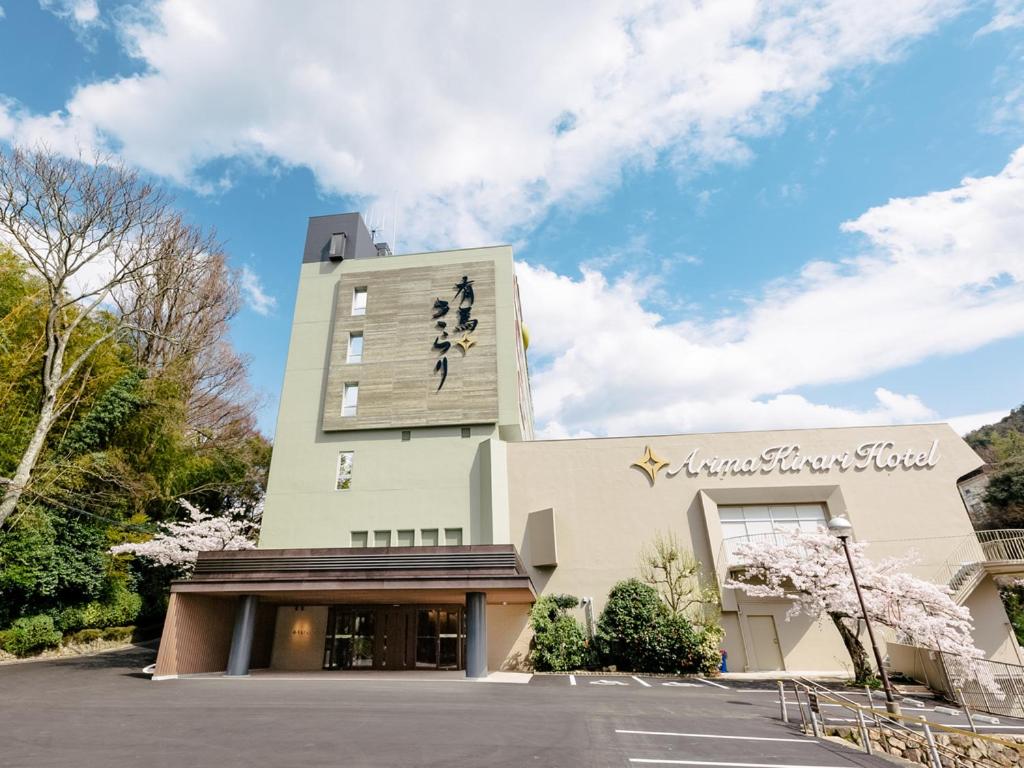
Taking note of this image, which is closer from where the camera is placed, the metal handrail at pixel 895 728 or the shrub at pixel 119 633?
the metal handrail at pixel 895 728

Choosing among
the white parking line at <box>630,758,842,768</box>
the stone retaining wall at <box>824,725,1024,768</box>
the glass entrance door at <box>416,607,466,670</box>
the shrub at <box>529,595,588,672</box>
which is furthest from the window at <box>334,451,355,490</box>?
the stone retaining wall at <box>824,725,1024,768</box>

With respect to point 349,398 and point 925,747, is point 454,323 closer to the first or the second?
point 349,398

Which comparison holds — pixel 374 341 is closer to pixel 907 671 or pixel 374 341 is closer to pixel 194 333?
pixel 194 333

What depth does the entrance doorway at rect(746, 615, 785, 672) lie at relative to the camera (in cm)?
2056

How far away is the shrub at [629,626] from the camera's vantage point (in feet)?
65.2

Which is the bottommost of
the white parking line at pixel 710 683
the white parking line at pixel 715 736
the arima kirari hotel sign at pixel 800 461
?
the white parking line at pixel 710 683

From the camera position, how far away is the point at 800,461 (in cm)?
2325

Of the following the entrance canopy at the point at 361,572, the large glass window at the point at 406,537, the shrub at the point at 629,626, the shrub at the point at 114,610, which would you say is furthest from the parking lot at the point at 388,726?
the shrub at the point at 114,610

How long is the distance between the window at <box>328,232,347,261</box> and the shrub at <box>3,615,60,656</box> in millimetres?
21072

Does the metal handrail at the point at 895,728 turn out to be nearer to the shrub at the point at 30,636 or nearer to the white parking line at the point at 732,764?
the white parking line at the point at 732,764

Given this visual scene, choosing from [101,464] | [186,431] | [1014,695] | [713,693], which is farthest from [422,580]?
[186,431]

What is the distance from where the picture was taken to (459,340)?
2597 centimetres

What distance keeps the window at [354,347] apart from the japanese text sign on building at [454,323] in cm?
427

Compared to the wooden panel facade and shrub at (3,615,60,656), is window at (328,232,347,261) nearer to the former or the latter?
the wooden panel facade
